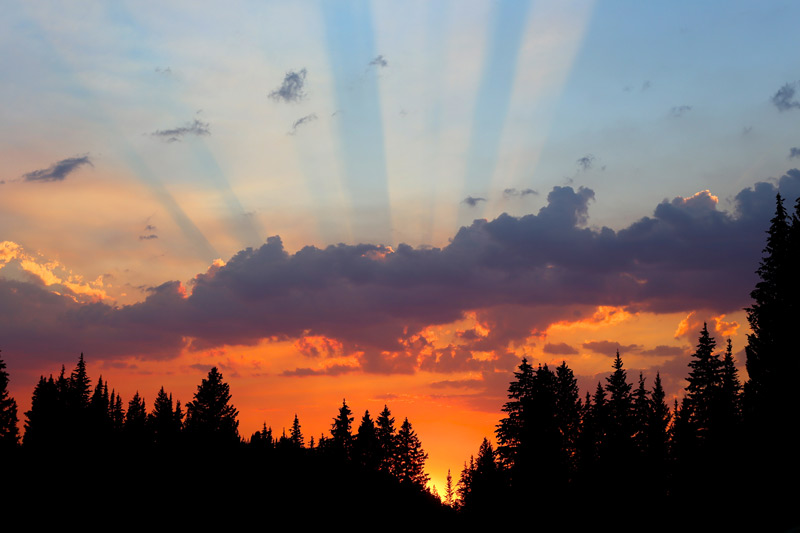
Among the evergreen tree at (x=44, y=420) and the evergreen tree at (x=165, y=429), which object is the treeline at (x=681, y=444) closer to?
the evergreen tree at (x=165, y=429)

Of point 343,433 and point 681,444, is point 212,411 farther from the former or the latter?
point 681,444

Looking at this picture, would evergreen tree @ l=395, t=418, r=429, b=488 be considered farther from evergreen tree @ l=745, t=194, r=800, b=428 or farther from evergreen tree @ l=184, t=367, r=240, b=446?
evergreen tree @ l=745, t=194, r=800, b=428

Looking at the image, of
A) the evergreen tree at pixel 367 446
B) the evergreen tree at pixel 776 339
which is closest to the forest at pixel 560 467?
the evergreen tree at pixel 776 339

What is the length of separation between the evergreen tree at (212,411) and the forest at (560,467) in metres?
4.09

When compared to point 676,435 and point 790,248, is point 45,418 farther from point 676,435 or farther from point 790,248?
point 790,248

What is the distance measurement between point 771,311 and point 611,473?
26275mm

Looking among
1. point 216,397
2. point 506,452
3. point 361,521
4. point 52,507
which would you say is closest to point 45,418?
point 216,397

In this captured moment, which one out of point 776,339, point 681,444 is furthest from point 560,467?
point 776,339

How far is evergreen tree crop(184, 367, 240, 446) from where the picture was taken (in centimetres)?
9825

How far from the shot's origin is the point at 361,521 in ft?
208

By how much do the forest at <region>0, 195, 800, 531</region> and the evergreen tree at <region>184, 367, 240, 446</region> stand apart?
4092 millimetres

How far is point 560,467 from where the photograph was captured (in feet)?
224

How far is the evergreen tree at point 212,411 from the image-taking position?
98250 millimetres

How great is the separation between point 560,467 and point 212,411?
52.7m
